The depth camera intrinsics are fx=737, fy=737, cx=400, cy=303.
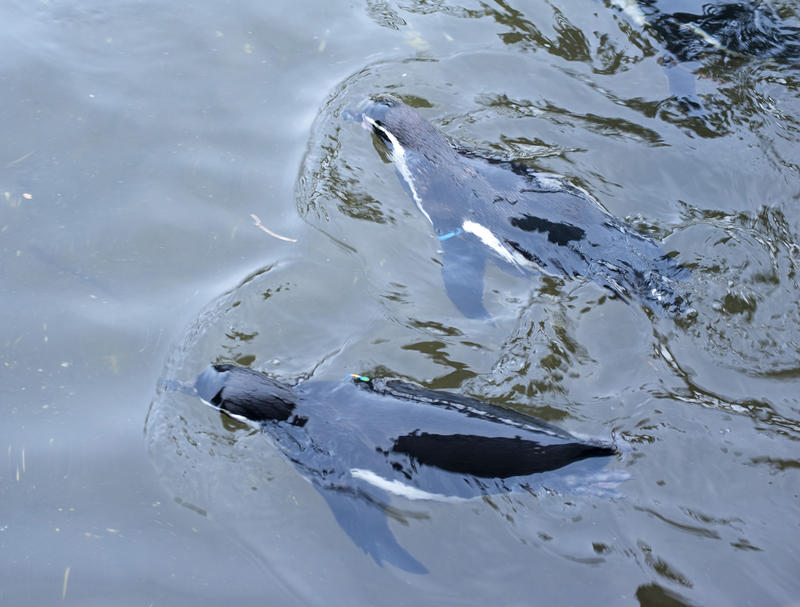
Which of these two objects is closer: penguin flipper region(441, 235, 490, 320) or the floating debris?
penguin flipper region(441, 235, 490, 320)

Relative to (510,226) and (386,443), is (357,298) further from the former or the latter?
(386,443)

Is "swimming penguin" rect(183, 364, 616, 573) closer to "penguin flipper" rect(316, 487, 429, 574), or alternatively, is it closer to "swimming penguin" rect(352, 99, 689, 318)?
"penguin flipper" rect(316, 487, 429, 574)

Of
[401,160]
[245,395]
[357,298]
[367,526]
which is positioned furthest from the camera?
[401,160]

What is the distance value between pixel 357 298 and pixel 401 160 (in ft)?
4.41

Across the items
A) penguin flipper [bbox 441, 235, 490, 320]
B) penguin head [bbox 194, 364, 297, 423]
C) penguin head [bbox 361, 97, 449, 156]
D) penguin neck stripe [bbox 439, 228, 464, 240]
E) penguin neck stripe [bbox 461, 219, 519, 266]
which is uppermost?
penguin head [bbox 361, 97, 449, 156]

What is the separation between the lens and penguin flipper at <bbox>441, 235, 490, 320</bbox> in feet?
15.1

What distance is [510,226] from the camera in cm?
485

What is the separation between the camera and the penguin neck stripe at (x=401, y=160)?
5297 mm

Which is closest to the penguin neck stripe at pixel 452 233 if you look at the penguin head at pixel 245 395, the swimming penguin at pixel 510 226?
the swimming penguin at pixel 510 226

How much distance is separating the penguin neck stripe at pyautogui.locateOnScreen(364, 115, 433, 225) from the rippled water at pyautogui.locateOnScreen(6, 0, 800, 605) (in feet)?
0.33

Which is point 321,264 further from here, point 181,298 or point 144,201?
point 144,201

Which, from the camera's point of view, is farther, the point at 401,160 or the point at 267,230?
the point at 401,160

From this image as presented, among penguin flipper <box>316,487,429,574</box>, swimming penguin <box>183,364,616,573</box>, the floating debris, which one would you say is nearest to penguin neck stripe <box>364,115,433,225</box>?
the floating debris

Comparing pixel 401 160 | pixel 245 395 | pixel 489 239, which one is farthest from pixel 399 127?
pixel 245 395
